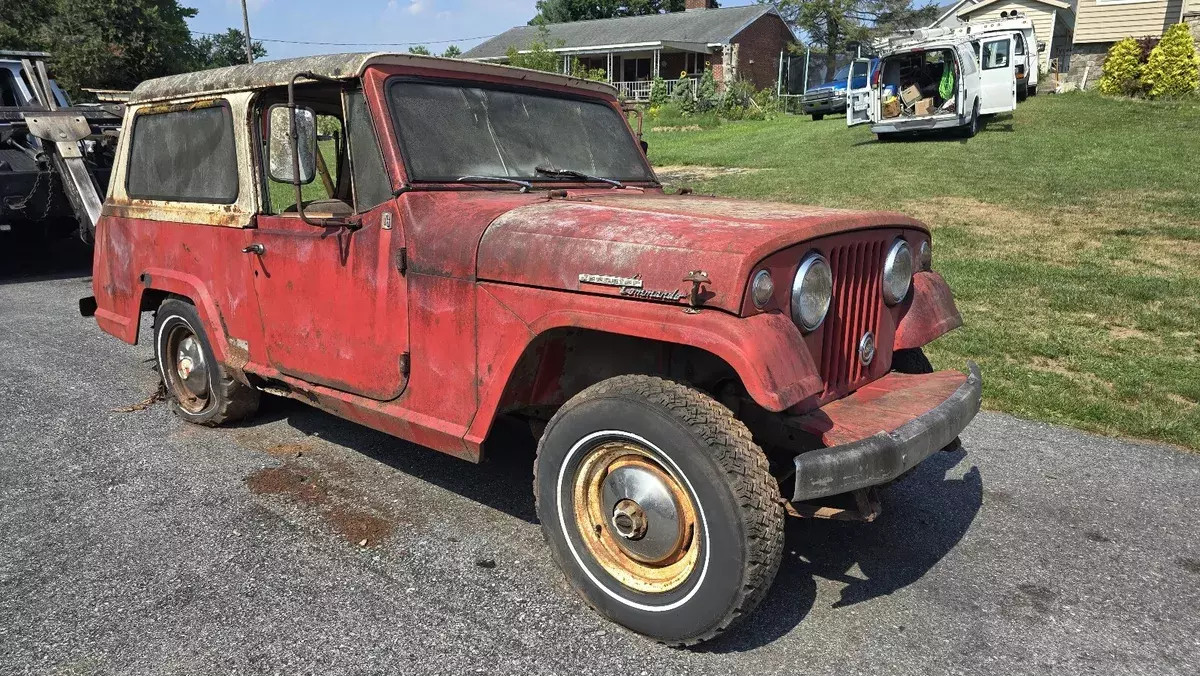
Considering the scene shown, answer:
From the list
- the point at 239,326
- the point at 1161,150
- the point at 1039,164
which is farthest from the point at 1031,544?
the point at 1161,150

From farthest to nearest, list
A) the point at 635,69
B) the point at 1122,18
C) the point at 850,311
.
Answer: the point at 635,69 → the point at 1122,18 → the point at 850,311

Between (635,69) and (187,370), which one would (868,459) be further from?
(635,69)

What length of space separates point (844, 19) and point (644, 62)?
8.53 metres

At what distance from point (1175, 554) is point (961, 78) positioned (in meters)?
14.1

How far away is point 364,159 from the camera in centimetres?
359

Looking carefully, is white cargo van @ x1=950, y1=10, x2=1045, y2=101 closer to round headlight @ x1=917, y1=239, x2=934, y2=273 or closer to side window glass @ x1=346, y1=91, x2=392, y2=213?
round headlight @ x1=917, y1=239, x2=934, y2=273

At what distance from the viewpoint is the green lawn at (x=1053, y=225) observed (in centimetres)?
541

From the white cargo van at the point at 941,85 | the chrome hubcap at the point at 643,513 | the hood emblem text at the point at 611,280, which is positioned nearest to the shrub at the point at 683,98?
the white cargo van at the point at 941,85

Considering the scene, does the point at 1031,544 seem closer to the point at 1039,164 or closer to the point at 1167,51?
the point at 1039,164

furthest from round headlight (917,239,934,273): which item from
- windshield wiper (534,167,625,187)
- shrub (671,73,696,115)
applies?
shrub (671,73,696,115)

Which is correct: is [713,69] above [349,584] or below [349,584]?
above

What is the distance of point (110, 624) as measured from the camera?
290cm

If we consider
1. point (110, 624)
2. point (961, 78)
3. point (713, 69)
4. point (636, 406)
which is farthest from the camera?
point (713, 69)

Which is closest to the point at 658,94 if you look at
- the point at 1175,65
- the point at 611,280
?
the point at 1175,65
